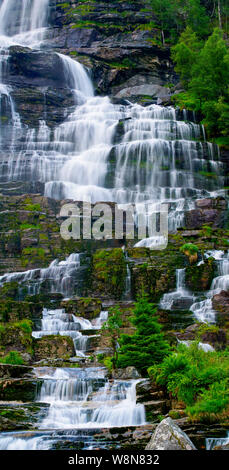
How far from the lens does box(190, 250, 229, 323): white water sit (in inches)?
936

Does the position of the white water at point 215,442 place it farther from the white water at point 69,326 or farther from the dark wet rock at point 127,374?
the white water at point 69,326

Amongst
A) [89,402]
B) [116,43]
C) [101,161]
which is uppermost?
[116,43]

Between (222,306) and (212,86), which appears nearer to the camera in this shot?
(222,306)

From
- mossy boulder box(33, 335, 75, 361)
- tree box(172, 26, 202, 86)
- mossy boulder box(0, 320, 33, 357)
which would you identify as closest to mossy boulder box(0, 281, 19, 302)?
mossy boulder box(0, 320, 33, 357)

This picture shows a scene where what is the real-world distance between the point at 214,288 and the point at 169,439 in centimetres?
1909

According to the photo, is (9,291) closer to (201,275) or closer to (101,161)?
(201,275)

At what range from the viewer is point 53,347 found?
67.8 feet

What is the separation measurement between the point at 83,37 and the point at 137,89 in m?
14.1

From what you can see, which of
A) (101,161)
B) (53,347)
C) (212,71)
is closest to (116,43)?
(212,71)

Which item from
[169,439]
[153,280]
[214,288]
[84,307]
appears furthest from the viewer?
[153,280]

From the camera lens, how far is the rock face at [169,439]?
8359 millimetres

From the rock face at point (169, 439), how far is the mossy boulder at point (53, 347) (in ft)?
39.8

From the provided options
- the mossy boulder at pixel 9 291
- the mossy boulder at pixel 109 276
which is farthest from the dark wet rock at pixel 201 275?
the mossy boulder at pixel 9 291

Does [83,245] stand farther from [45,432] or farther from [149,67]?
[149,67]
